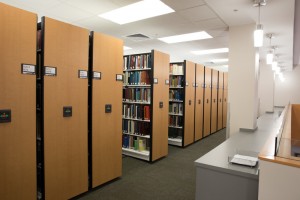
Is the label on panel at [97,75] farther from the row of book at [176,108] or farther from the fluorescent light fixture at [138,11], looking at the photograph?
the row of book at [176,108]

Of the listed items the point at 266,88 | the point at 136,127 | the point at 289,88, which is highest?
the point at 289,88

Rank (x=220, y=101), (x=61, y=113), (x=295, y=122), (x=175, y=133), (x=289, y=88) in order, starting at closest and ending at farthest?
(x=61, y=113) → (x=295, y=122) → (x=175, y=133) → (x=220, y=101) → (x=289, y=88)

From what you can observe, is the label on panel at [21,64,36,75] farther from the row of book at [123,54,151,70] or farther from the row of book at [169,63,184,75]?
the row of book at [169,63,184,75]

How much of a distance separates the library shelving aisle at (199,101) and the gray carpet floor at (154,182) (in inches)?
53.9

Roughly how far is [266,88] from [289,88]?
592 centimetres

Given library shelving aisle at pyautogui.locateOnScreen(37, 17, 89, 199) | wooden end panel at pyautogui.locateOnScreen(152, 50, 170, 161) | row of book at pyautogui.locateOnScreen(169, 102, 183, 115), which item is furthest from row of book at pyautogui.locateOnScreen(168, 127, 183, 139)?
library shelving aisle at pyautogui.locateOnScreen(37, 17, 89, 199)

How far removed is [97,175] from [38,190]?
791mm

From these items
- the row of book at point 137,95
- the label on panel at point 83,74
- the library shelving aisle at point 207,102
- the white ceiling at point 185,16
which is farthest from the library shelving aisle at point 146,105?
the library shelving aisle at point 207,102

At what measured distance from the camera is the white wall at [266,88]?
7902mm

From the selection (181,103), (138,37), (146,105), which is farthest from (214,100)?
(146,105)

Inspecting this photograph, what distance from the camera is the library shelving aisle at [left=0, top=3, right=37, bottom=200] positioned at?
2.03 m

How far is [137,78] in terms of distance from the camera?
14.8 ft

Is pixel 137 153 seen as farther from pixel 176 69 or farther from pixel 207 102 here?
pixel 207 102

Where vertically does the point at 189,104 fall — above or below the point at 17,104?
below
